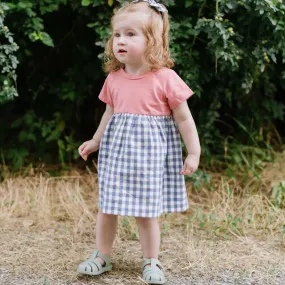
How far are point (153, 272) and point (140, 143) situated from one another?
2.00 feet

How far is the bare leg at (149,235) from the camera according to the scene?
115 inches

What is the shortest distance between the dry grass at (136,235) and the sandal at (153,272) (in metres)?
0.06

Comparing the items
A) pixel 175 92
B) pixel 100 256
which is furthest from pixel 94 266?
pixel 175 92

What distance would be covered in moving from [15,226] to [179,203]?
1.27 m

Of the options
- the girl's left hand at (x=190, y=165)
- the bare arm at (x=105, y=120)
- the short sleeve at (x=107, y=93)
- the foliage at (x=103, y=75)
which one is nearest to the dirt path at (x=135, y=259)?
the girl's left hand at (x=190, y=165)

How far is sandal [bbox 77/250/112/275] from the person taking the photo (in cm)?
293

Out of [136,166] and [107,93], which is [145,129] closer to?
[136,166]

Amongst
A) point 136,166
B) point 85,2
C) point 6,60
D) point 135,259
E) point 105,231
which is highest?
point 85,2

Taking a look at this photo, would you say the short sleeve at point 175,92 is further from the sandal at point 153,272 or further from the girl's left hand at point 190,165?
the sandal at point 153,272

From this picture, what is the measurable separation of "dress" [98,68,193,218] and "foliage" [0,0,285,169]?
0.94 metres

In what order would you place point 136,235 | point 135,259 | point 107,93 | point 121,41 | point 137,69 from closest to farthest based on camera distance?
point 121,41, point 137,69, point 107,93, point 135,259, point 136,235

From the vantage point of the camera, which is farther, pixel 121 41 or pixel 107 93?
pixel 107 93

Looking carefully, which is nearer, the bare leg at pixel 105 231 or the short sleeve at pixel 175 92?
the short sleeve at pixel 175 92

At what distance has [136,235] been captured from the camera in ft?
11.6
